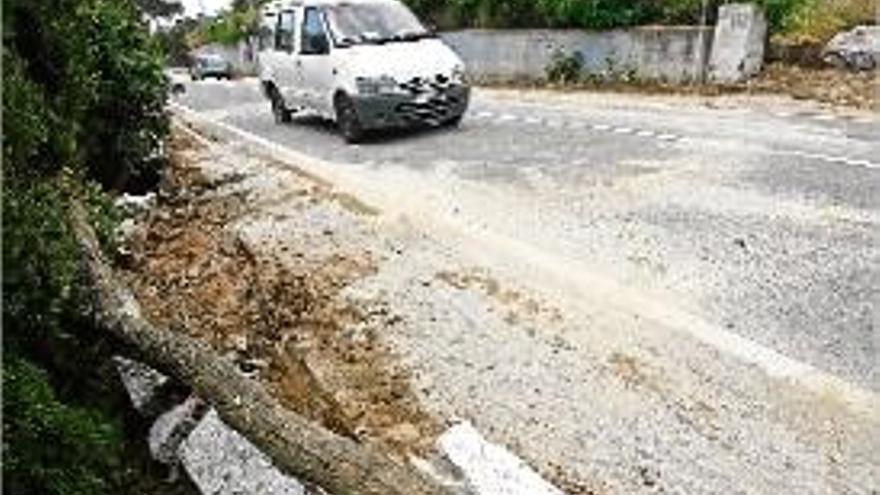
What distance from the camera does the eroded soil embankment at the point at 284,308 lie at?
7145 mm

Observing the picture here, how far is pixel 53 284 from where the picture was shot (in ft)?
21.4

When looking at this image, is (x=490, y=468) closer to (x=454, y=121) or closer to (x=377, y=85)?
(x=377, y=85)

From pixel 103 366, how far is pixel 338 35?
10.6 metres

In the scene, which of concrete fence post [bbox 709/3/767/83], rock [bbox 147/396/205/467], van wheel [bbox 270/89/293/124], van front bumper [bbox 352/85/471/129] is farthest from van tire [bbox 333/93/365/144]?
rock [bbox 147/396/205/467]

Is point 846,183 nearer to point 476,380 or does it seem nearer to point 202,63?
point 476,380

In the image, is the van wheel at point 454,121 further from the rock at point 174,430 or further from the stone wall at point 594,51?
the rock at point 174,430

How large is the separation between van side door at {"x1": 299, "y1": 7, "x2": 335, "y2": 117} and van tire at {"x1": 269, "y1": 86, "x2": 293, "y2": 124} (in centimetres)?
155

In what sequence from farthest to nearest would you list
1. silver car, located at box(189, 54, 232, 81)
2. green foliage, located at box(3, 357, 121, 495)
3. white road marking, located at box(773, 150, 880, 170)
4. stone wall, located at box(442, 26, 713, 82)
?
silver car, located at box(189, 54, 232, 81), stone wall, located at box(442, 26, 713, 82), white road marking, located at box(773, 150, 880, 170), green foliage, located at box(3, 357, 121, 495)

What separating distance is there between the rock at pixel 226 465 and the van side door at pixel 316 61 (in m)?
11.2

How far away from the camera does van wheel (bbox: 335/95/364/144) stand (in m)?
16.6

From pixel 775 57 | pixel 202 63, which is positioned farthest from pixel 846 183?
pixel 202 63

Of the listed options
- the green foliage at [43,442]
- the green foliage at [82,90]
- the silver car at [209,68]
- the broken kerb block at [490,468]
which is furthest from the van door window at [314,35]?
the silver car at [209,68]

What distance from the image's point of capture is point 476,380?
745cm

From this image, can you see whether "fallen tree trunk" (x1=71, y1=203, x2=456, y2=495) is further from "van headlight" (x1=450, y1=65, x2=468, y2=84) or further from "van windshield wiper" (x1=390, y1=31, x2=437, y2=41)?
"van windshield wiper" (x1=390, y1=31, x2=437, y2=41)
